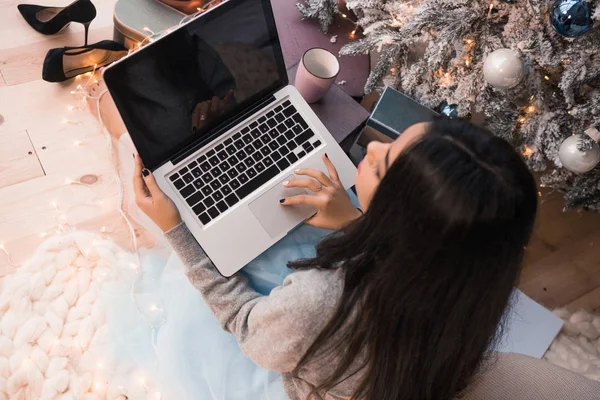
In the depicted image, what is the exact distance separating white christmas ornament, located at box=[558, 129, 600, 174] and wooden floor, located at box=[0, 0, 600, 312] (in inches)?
18.2

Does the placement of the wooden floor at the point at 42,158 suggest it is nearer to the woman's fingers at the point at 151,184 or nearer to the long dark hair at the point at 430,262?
the woman's fingers at the point at 151,184

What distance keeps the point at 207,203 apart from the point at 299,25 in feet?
2.13

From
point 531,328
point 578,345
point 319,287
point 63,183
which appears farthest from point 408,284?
point 63,183

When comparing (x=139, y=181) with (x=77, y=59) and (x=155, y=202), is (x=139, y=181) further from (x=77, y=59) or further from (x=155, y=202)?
(x=77, y=59)

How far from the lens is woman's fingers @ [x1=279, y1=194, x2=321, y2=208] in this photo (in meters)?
0.97

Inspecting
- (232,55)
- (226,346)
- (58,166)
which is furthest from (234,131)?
(58,166)

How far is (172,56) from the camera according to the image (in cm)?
86

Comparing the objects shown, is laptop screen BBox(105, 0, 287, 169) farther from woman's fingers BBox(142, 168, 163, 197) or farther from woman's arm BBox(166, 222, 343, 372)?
woman's arm BBox(166, 222, 343, 372)

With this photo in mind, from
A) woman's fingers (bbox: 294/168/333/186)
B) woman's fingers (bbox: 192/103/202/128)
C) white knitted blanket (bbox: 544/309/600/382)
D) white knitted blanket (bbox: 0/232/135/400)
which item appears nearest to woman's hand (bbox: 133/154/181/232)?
woman's fingers (bbox: 192/103/202/128)

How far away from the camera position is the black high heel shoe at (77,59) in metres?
1.39

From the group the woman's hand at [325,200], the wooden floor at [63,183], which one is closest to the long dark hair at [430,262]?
the woman's hand at [325,200]

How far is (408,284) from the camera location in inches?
25.5

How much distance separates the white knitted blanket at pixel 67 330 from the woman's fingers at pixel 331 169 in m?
0.53

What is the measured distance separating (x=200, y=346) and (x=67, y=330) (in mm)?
388
